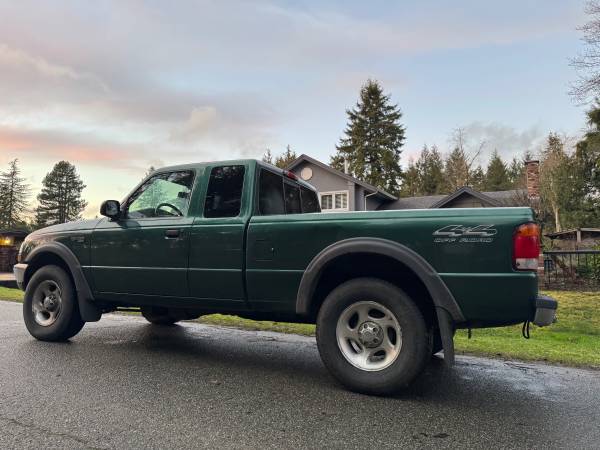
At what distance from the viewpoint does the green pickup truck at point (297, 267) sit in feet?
10.5

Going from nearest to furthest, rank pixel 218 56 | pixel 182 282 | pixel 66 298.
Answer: pixel 182 282, pixel 66 298, pixel 218 56

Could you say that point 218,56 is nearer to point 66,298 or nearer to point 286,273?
point 66,298

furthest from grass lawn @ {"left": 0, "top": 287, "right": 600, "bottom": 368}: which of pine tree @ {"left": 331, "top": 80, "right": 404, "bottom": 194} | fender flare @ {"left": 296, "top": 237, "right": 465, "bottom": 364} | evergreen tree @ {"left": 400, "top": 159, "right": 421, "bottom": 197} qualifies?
evergreen tree @ {"left": 400, "top": 159, "right": 421, "bottom": 197}

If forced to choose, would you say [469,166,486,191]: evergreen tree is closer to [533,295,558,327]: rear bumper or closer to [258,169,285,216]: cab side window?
[258,169,285,216]: cab side window

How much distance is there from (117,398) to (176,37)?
35.9 ft

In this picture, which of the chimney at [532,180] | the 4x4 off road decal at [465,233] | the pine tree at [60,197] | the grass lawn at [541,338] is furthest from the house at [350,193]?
the pine tree at [60,197]

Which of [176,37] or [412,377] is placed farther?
[176,37]

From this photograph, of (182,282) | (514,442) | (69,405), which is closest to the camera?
(514,442)

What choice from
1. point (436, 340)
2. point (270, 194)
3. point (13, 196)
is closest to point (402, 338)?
point (436, 340)

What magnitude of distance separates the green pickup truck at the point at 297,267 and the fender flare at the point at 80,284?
A: 0.05ft

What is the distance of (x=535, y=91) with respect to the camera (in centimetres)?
1609

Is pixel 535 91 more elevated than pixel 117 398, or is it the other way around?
pixel 535 91

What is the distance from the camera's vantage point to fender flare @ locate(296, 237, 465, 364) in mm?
3221

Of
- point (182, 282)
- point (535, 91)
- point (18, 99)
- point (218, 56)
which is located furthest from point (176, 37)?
point (535, 91)
